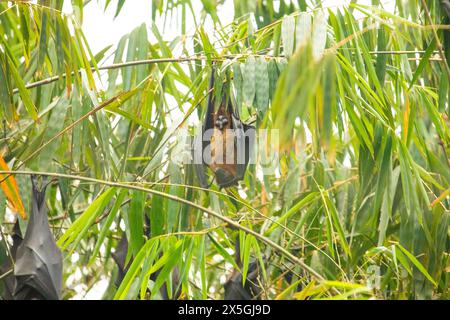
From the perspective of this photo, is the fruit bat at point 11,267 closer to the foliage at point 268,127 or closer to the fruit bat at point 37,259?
the foliage at point 268,127

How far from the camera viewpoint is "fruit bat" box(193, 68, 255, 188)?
2887 millimetres

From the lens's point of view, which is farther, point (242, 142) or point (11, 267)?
point (11, 267)

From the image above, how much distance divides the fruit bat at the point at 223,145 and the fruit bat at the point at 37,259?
57 centimetres

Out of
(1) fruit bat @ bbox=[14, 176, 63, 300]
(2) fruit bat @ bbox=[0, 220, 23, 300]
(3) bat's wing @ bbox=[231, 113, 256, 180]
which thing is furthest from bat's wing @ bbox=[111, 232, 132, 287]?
(3) bat's wing @ bbox=[231, 113, 256, 180]

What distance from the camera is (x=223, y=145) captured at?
9.75 feet

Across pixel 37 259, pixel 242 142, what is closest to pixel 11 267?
pixel 37 259

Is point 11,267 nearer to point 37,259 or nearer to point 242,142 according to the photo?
point 37,259

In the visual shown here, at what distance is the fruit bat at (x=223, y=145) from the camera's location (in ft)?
9.47

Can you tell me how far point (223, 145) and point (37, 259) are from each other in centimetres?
76

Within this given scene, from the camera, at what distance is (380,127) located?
291cm

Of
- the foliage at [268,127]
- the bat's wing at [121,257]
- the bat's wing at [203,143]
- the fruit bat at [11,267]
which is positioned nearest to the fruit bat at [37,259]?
the foliage at [268,127]

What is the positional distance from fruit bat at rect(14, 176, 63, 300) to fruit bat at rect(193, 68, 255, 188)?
1.86ft

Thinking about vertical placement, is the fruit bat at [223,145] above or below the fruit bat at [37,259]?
above
